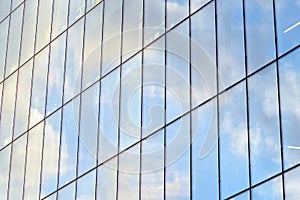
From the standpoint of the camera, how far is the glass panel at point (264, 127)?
2706 centimetres

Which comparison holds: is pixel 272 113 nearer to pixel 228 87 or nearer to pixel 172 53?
pixel 228 87

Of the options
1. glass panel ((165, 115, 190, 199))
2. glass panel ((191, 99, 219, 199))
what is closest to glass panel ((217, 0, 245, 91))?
glass panel ((191, 99, 219, 199))

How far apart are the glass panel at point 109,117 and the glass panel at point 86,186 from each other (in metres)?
0.99

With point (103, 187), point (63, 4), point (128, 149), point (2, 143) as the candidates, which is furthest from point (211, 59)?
point (2, 143)

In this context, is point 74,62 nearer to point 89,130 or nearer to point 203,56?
point 89,130

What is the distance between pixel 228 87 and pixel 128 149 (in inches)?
257

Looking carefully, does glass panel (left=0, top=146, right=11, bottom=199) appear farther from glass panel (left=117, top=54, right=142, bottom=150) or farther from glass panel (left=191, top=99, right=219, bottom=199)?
glass panel (left=191, top=99, right=219, bottom=199)

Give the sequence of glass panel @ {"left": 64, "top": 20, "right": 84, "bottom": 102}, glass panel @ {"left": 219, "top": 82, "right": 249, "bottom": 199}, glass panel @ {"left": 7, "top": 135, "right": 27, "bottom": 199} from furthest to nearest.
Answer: glass panel @ {"left": 7, "top": 135, "right": 27, "bottom": 199} → glass panel @ {"left": 64, "top": 20, "right": 84, "bottom": 102} → glass panel @ {"left": 219, "top": 82, "right": 249, "bottom": 199}

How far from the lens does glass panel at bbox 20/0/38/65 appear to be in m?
46.8

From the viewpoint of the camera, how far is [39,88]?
145ft

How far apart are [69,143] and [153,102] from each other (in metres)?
7.21

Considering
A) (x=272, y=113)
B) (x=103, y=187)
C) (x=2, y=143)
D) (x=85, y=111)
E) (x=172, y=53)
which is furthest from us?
(x=2, y=143)

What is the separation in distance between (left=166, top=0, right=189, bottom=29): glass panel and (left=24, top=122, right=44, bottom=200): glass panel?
11462mm

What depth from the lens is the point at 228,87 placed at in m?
29.8
